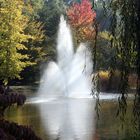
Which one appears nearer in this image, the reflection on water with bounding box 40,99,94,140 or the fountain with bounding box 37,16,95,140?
the reflection on water with bounding box 40,99,94,140

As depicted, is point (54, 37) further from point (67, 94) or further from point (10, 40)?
point (10, 40)

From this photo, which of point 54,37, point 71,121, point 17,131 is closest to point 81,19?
point 54,37

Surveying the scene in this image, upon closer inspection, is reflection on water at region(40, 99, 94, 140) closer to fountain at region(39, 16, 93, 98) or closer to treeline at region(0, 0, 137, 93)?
treeline at region(0, 0, 137, 93)

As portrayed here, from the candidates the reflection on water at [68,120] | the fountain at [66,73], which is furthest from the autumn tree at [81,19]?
the reflection on water at [68,120]

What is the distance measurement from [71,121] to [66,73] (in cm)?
2065

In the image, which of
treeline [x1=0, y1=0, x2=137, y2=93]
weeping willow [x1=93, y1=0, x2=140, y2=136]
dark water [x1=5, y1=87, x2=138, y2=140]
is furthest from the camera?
dark water [x1=5, y1=87, x2=138, y2=140]

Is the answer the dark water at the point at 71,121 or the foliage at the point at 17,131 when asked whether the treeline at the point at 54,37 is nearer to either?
the foliage at the point at 17,131

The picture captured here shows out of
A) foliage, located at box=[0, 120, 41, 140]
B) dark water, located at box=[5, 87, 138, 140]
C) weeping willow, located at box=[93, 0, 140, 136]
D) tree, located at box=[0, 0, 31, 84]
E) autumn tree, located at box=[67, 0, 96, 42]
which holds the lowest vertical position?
dark water, located at box=[5, 87, 138, 140]

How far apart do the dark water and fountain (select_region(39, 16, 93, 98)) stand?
8.99 metres

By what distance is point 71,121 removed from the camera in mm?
17734

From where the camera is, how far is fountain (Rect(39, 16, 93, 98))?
3441cm

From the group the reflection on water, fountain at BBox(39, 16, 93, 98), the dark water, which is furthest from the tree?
fountain at BBox(39, 16, 93, 98)

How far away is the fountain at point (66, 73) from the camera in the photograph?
113ft

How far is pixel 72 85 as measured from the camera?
1395 inches
